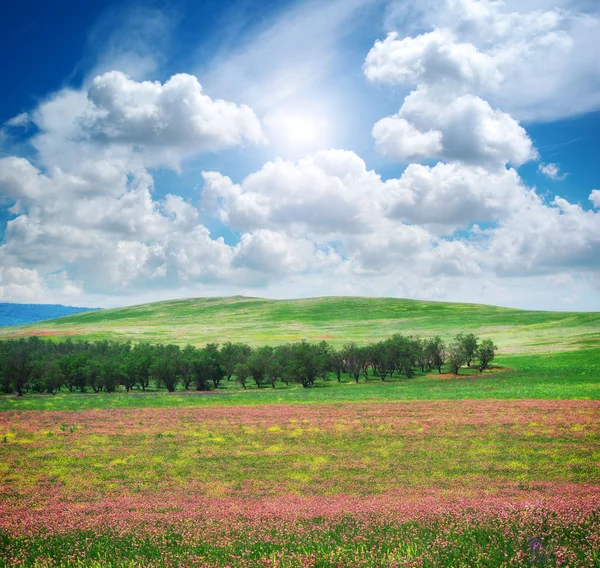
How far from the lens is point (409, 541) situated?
11.0m

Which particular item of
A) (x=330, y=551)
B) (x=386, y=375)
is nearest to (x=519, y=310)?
(x=386, y=375)

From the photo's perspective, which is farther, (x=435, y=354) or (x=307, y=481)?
(x=435, y=354)

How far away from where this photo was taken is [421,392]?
197 feet

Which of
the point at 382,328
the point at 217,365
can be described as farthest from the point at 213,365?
the point at 382,328

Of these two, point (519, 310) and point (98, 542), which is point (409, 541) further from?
point (519, 310)

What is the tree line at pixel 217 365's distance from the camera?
74375mm

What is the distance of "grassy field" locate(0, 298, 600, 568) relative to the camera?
10906 millimetres

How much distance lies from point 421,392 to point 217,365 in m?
34.6

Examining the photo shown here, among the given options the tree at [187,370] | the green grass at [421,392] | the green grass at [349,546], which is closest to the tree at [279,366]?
the green grass at [421,392]

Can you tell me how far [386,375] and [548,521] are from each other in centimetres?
7805

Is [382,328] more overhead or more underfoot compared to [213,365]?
more underfoot

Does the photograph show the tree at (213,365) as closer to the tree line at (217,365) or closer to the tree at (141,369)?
the tree line at (217,365)

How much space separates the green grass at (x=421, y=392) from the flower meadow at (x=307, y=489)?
1219cm

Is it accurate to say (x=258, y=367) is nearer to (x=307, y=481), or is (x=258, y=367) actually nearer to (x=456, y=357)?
(x=456, y=357)
